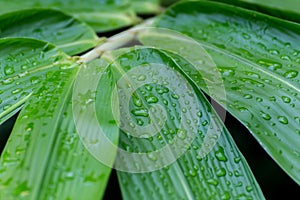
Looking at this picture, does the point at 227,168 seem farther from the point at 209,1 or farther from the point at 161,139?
the point at 209,1

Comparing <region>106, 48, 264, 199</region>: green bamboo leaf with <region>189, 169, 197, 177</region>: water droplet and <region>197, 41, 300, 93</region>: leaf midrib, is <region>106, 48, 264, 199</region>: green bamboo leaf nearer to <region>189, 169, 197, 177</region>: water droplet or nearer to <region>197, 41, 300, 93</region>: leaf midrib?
<region>189, 169, 197, 177</region>: water droplet

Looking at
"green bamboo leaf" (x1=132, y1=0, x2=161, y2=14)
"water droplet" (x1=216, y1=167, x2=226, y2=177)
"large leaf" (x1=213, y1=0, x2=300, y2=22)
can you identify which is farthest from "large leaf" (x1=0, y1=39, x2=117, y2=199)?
"green bamboo leaf" (x1=132, y1=0, x2=161, y2=14)

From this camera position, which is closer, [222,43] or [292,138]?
[292,138]

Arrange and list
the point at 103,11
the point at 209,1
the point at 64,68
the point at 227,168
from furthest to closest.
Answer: the point at 103,11
the point at 209,1
the point at 64,68
the point at 227,168

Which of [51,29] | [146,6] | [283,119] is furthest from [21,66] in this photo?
[146,6]

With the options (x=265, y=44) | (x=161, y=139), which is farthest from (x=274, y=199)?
(x=161, y=139)

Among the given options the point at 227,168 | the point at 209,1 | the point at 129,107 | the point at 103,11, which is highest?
the point at 103,11

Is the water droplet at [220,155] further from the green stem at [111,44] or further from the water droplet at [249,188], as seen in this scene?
the green stem at [111,44]
